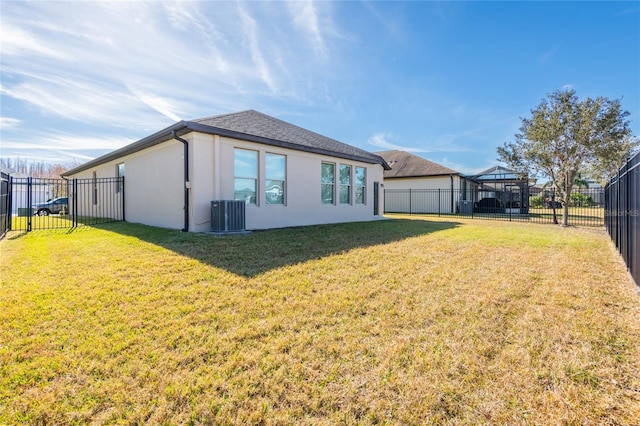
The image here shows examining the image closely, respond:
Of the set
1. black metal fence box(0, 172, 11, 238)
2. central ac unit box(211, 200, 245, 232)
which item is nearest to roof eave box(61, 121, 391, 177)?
central ac unit box(211, 200, 245, 232)

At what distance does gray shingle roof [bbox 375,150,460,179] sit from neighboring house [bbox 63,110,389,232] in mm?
10446

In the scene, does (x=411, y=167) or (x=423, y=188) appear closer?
(x=423, y=188)

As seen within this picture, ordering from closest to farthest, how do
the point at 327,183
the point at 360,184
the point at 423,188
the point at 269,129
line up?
the point at 269,129
the point at 327,183
the point at 360,184
the point at 423,188

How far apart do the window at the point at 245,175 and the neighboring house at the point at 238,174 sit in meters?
0.03

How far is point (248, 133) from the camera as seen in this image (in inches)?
355

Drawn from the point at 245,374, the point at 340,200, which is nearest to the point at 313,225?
the point at 340,200

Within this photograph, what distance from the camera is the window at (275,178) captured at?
10000 millimetres

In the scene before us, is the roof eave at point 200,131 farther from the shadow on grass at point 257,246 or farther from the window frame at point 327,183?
the shadow on grass at point 257,246

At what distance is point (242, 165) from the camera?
30.5ft

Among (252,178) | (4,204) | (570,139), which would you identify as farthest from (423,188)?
(4,204)

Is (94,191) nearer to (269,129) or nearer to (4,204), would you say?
(4,204)

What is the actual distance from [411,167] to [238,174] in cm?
1803

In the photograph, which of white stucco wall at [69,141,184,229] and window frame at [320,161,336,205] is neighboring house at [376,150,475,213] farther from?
white stucco wall at [69,141,184,229]

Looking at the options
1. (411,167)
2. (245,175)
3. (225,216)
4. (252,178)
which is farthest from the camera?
(411,167)
